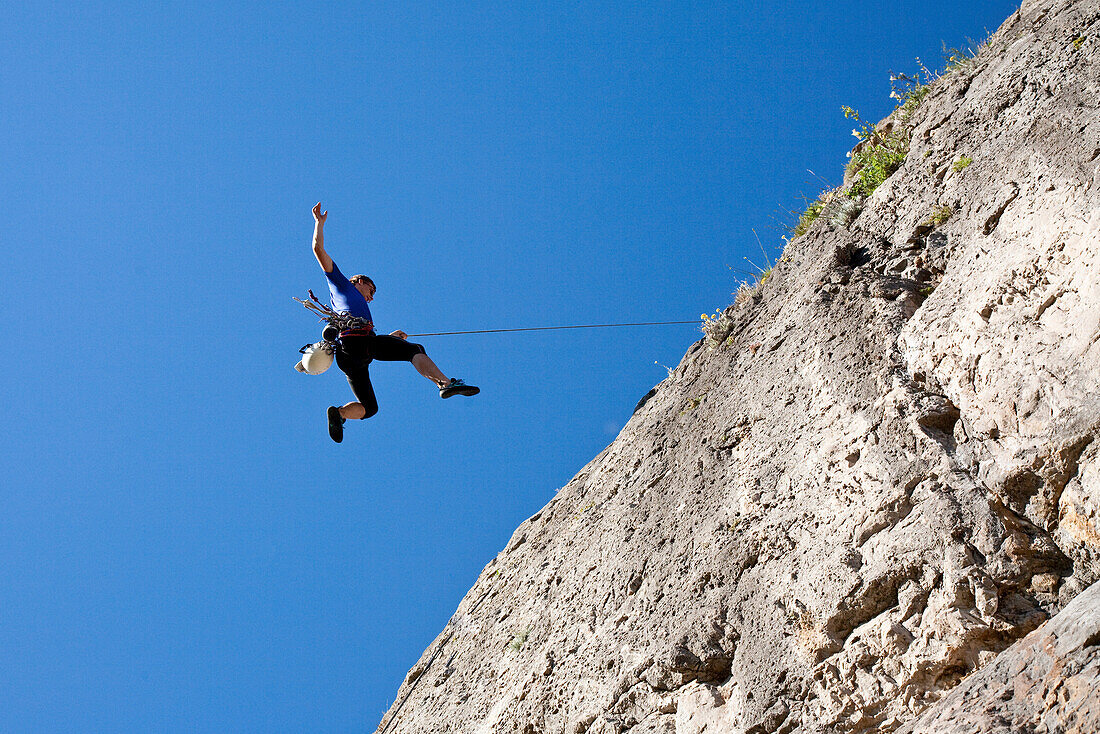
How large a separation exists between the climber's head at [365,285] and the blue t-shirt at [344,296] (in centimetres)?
52

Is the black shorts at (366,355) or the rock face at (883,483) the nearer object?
the rock face at (883,483)

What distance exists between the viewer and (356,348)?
360 inches

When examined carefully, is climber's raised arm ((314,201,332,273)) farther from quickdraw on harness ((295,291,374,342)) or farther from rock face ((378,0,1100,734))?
rock face ((378,0,1100,734))

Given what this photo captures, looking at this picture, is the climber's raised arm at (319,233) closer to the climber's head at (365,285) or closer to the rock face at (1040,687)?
the climber's head at (365,285)

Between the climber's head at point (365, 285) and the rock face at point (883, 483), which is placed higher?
the climber's head at point (365, 285)

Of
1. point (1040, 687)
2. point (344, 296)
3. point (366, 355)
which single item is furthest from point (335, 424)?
point (1040, 687)

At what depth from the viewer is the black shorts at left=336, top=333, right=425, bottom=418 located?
9117 millimetres

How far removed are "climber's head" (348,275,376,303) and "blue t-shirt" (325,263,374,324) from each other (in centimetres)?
52

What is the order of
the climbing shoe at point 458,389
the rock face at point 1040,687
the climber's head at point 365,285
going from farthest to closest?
1. the climber's head at point 365,285
2. the climbing shoe at point 458,389
3. the rock face at point 1040,687

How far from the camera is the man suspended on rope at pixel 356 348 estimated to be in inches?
355

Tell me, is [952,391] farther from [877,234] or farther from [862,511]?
[877,234]

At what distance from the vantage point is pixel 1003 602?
14.6 feet

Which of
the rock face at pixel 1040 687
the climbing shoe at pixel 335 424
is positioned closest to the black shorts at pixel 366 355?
the climbing shoe at pixel 335 424

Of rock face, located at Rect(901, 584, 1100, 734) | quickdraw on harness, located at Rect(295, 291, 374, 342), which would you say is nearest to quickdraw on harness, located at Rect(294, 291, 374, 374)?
quickdraw on harness, located at Rect(295, 291, 374, 342)
